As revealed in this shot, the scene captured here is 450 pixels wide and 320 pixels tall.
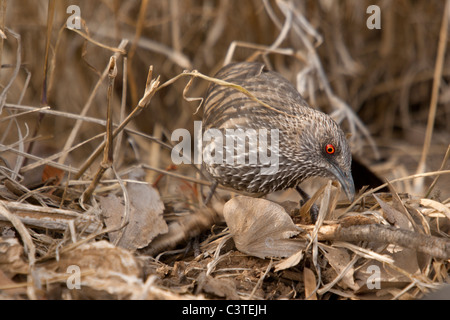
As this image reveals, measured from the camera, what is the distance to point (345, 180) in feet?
10.2

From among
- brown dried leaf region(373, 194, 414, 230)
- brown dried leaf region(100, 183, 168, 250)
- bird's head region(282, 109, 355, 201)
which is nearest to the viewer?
brown dried leaf region(373, 194, 414, 230)

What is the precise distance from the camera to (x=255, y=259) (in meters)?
2.60

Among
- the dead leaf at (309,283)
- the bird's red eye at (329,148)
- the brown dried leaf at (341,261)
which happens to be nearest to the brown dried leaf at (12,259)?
the dead leaf at (309,283)

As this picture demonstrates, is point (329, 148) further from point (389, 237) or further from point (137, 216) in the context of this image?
point (137, 216)

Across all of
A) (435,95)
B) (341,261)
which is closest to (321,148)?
(341,261)

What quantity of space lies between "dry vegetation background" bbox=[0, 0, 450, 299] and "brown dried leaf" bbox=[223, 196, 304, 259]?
0.01m

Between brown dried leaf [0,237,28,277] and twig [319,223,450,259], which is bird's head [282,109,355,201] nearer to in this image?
twig [319,223,450,259]

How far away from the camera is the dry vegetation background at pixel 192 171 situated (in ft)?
7.43

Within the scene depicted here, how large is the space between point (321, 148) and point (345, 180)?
254 millimetres

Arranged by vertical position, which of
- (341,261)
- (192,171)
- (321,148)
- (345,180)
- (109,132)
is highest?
(109,132)

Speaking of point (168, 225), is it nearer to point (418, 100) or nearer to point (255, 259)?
point (255, 259)

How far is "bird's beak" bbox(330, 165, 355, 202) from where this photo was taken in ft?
9.93

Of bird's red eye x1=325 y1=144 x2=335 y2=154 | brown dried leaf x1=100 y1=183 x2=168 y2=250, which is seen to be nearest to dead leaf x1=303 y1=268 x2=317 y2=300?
brown dried leaf x1=100 y1=183 x2=168 y2=250

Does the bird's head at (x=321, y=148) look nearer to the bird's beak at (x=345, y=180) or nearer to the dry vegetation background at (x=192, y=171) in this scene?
the bird's beak at (x=345, y=180)
